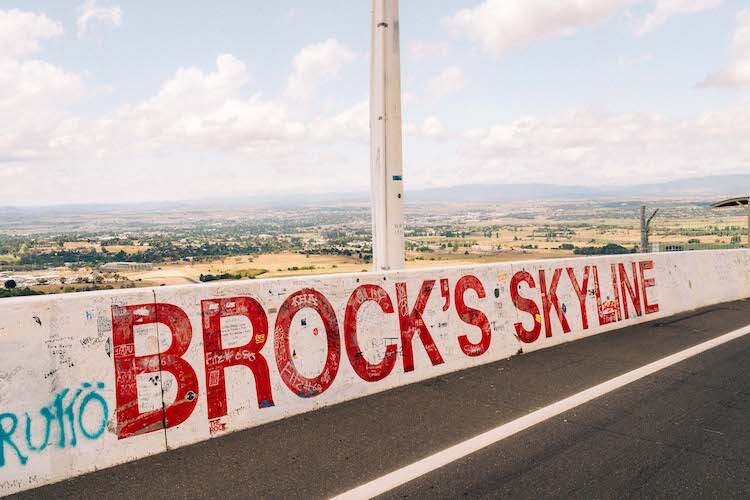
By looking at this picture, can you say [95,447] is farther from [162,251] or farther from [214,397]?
[162,251]

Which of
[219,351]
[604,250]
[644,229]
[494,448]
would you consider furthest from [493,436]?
[604,250]

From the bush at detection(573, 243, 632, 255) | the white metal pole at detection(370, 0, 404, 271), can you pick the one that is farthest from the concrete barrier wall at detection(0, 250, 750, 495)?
the bush at detection(573, 243, 632, 255)

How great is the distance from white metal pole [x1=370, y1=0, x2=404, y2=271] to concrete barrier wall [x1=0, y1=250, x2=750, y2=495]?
1509mm

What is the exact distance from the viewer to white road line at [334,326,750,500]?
364 centimetres

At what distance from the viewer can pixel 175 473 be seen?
3951 millimetres

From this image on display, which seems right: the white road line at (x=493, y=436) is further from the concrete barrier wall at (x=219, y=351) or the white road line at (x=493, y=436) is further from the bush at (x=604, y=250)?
the bush at (x=604, y=250)

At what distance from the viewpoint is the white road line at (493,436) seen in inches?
143

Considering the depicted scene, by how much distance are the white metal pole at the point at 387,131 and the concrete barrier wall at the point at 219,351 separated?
151cm

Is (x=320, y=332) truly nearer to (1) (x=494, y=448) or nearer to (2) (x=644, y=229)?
(1) (x=494, y=448)

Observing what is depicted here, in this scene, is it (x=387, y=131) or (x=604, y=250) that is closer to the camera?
(x=387, y=131)

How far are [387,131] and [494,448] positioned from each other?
494 cm

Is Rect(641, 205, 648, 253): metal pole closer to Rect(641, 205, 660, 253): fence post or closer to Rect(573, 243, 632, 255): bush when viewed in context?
Rect(641, 205, 660, 253): fence post

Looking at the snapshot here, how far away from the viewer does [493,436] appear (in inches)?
177

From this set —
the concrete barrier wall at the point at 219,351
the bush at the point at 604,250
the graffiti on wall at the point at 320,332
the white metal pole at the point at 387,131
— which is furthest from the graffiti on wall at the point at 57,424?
the bush at the point at 604,250
